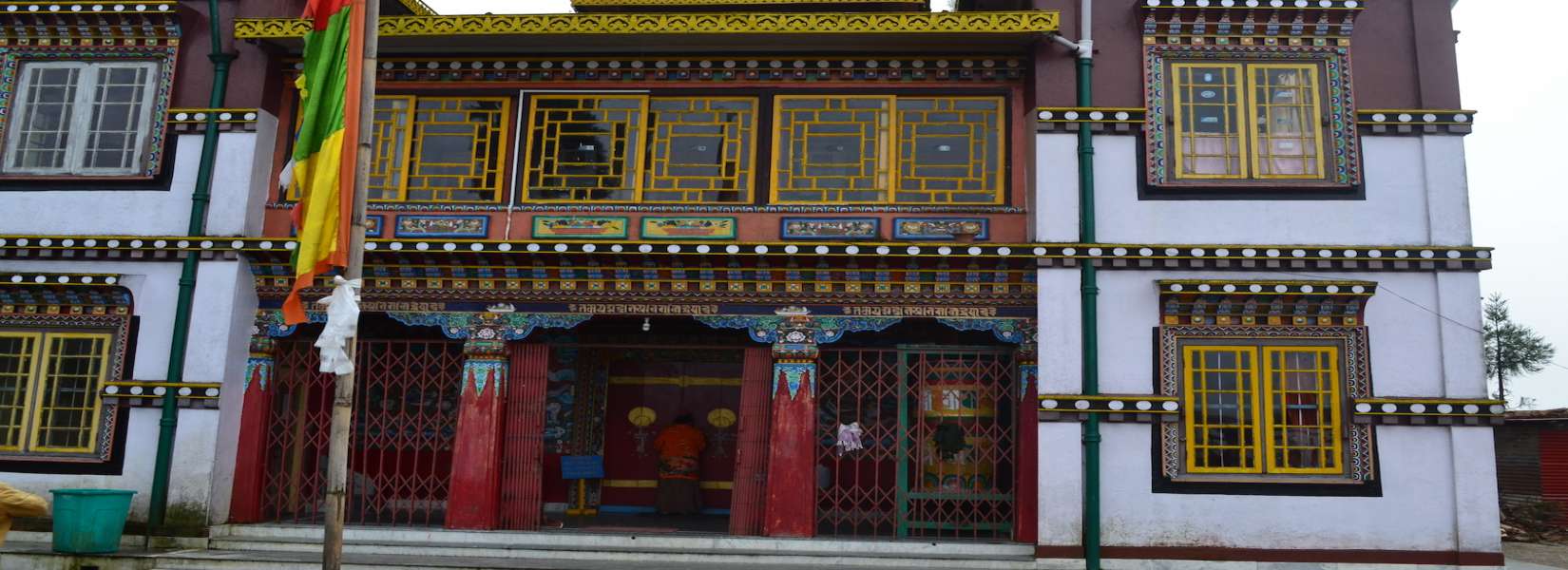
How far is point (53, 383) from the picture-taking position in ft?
43.9

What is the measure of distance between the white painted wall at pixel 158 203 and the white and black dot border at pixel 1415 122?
11666 millimetres

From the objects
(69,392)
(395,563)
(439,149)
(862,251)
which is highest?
(439,149)

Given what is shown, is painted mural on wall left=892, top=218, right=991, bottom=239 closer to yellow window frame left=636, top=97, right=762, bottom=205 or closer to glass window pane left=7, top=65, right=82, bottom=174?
yellow window frame left=636, top=97, right=762, bottom=205

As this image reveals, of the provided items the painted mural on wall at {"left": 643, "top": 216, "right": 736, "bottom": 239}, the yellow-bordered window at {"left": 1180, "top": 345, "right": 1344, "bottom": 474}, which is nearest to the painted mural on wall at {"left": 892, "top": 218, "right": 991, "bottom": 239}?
the painted mural on wall at {"left": 643, "top": 216, "right": 736, "bottom": 239}

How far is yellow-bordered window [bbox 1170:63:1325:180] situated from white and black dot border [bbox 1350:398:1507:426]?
2.32 metres

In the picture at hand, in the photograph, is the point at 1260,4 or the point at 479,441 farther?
the point at 479,441

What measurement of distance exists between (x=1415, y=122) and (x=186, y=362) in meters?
12.9

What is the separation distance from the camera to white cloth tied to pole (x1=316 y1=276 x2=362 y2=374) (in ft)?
29.2

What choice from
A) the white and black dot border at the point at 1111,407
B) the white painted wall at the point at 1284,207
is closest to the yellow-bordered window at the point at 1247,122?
the white painted wall at the point at 1284,207

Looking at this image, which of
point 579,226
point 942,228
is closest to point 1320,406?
point 942,228

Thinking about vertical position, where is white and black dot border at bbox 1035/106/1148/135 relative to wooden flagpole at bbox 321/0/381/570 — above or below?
above

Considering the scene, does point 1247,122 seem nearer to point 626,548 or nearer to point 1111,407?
point 1111,407

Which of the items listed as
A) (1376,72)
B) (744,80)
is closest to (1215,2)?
(1376,72)

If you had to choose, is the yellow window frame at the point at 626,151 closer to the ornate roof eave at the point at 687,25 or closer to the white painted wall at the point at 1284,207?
the ornate roof eave at the point at 687,25
